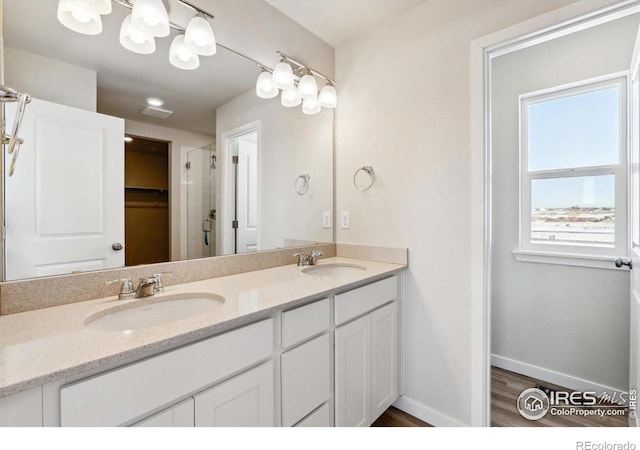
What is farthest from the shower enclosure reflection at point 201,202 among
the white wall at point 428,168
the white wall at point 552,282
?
the white wall at point 552,282

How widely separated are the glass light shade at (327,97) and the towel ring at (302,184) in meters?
0.49

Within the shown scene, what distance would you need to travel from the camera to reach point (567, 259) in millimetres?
2027

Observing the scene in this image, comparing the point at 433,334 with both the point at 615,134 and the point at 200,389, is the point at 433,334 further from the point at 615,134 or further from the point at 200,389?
the point at 615,134

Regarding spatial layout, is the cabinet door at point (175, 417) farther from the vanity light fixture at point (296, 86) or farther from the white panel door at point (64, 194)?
the vanity light fixture at point (296, 86)

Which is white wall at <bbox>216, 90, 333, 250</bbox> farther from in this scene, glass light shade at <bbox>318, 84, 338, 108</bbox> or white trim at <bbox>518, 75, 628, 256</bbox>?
white trim at <bbox>518, 75, 628, 256</bbox>

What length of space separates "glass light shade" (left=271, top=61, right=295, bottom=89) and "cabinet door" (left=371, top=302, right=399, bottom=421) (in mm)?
1403

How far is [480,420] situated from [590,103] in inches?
81.5

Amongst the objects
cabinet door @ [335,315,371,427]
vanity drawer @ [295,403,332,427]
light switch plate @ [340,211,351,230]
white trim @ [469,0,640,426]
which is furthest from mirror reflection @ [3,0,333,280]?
white trim @ [469,0,640,426]

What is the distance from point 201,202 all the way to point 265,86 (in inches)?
30.6

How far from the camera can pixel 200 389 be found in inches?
35.2

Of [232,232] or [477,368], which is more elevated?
[232,232]

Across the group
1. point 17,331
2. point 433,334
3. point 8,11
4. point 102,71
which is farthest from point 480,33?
point 17,331

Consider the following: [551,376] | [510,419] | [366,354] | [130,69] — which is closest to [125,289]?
[130,69]
